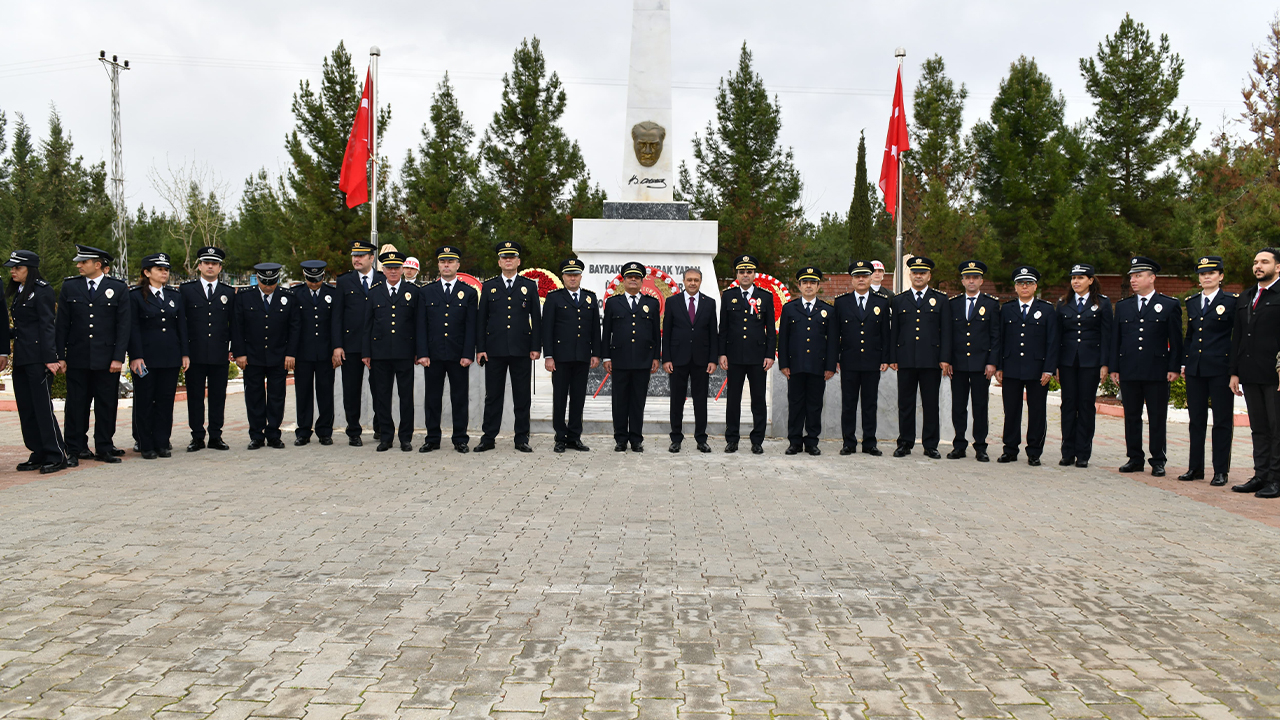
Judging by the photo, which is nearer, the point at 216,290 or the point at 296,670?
the point at 296,670

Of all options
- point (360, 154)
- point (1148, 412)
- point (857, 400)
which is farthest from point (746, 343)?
point (360, 154)

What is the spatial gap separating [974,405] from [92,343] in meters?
7.97

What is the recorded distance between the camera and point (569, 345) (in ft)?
28.1

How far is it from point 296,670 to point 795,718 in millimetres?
1715

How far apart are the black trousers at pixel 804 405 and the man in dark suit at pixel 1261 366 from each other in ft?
11.2

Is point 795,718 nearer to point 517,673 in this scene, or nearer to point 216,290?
point 517,673

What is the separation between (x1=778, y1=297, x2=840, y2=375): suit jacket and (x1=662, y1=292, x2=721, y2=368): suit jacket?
26.4 inches

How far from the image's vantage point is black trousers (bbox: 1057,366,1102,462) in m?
8.20

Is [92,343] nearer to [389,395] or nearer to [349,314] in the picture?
[349,314]

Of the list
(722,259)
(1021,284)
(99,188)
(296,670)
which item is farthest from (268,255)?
(296,670)

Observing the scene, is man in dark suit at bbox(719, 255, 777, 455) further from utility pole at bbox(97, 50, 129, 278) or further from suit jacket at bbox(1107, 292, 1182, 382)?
utility pole at bbox(97, 50, 129, 278)

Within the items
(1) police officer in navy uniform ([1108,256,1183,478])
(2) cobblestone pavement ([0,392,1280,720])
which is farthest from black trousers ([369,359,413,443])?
(1) police officer in navy uniform ([1108,256,1183,478])

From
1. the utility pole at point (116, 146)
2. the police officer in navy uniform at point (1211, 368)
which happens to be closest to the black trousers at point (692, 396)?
the police officer in navy uniform at point (1211, 368)

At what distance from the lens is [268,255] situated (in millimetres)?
Result: 42531
